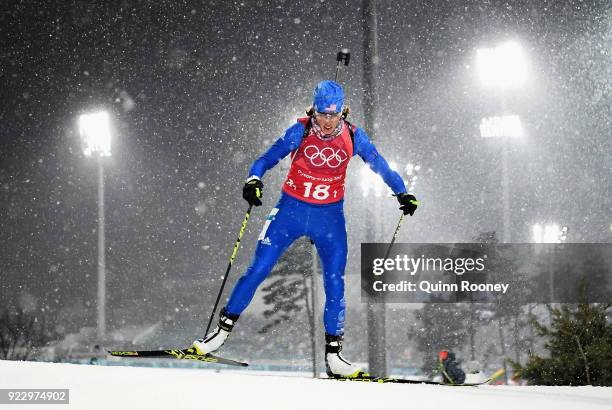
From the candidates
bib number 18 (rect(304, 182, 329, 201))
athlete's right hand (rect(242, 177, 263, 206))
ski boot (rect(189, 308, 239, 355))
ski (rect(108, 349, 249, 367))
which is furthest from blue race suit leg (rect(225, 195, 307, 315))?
ski (rect(108, 349, 249, 367))

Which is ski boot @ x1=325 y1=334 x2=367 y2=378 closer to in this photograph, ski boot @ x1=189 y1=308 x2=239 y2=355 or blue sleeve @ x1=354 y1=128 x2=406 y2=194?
ski boot @ x1=189 y1=308 x2=239 y2=355

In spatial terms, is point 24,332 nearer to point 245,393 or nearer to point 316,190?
point 316,190

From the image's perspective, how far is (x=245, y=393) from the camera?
12.8 ft

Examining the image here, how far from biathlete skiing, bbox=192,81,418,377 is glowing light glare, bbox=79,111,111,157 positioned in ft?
69.5

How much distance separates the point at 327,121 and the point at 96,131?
22077 mm

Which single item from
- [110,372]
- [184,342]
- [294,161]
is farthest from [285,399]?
[184,342]

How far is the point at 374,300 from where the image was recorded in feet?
25.6

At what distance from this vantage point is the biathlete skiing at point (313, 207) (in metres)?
4.95

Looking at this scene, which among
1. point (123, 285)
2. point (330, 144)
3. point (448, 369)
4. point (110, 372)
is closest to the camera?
point (110, 372)

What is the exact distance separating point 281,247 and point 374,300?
3.04 m

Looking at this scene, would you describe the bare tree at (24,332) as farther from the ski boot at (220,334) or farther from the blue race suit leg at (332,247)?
the blue race suit leg at (332,247)

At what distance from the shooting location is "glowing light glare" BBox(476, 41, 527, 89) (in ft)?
69.2

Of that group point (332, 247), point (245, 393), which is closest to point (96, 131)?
point (332, 247)

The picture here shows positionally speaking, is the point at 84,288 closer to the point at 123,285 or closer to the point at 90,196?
the point at 123,285
